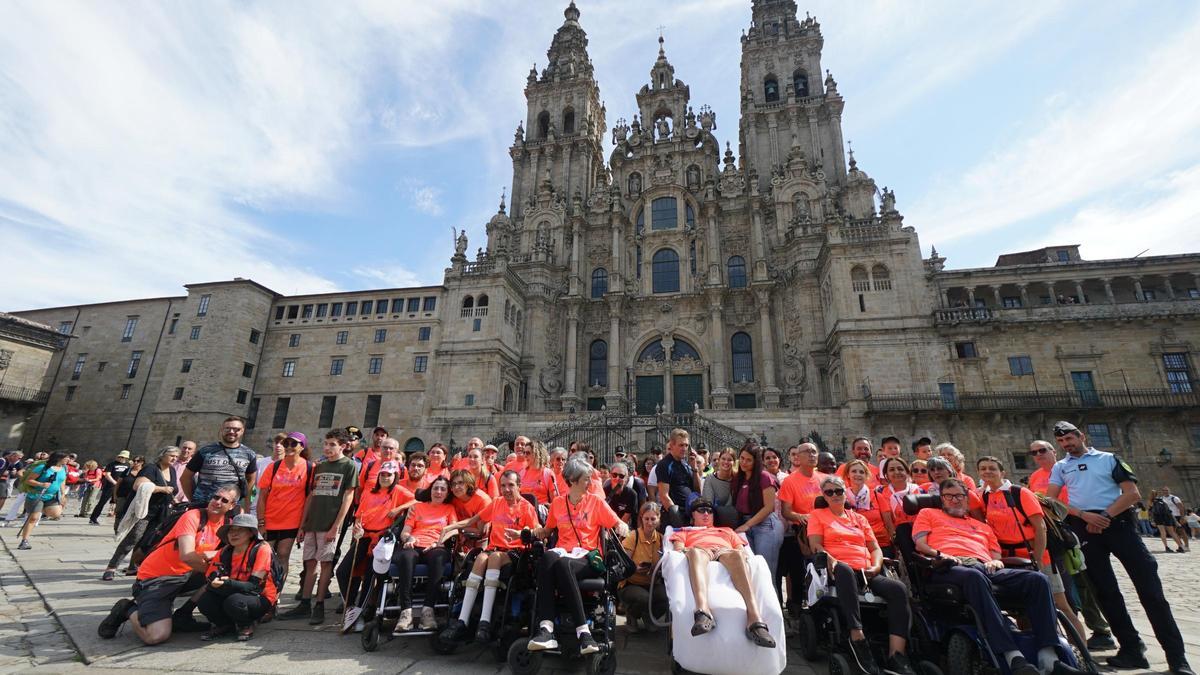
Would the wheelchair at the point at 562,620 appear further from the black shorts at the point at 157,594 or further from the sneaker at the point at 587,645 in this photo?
the black shorts at the point at 157,594

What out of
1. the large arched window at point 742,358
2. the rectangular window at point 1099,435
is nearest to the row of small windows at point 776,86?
the large arched window at point 742,358

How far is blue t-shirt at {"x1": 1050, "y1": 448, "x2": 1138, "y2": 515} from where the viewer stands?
17.9 feet

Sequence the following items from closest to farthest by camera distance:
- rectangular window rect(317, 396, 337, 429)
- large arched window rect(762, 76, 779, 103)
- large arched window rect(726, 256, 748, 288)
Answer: rectangular window rect(317, 396, 337, 429) → large arched window rect(726, 256, 748, 288) → large arched window rect(762, 76, 779, 103)

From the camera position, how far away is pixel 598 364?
1320 inches

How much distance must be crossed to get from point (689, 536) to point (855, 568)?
61.9 inches

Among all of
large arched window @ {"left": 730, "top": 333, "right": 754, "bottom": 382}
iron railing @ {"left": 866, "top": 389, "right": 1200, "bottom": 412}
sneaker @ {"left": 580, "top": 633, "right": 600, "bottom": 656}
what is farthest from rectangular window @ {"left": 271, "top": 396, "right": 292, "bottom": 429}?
sneaker @ {"left": 580, "top": 633, "right": 600, "bottom": 656}

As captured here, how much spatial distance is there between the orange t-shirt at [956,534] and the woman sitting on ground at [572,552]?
3096 millimetres

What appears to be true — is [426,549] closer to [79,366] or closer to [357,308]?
[357,308]

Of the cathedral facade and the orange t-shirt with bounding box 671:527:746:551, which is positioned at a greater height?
the cathedral facade

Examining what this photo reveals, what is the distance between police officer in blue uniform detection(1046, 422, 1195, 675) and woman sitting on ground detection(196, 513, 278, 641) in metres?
8.51

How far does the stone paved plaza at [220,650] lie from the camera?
444cm

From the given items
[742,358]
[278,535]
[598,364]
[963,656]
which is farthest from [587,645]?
[598,364]

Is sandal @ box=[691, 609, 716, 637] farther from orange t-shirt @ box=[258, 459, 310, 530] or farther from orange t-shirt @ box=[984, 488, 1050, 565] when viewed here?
orange t-shirt @ box=[258, 459, 310, 530]

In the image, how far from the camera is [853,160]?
32844 millimetres
